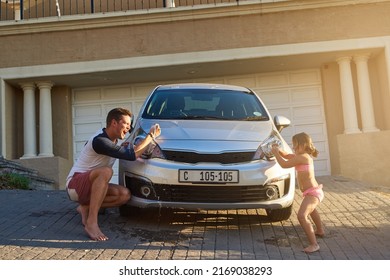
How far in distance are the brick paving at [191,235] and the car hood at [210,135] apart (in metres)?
0.92

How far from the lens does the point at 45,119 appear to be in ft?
38.6

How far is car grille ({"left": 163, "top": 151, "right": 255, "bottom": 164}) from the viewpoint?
448cm

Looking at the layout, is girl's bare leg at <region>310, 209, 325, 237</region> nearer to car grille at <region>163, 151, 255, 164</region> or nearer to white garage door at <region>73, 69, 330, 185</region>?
car grille at <region>163, 151, 255, 164</region>

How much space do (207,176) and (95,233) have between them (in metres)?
1.25

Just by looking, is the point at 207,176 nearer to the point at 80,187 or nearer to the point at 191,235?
the point at 191,235

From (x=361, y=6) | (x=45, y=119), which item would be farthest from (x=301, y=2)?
(x=45, y=119)

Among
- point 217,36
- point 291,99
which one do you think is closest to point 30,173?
point 217,36

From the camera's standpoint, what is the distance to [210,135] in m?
4.73

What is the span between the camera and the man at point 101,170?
434cm

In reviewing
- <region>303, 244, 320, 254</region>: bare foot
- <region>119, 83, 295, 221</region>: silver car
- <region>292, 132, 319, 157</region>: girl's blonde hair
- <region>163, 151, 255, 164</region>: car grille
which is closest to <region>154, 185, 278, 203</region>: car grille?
<region>119, 83, 295, 221</region>: silver car

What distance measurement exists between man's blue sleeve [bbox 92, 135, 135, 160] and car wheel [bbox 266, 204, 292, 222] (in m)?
1.75

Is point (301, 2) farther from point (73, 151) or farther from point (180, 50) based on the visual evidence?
point (73, 151)

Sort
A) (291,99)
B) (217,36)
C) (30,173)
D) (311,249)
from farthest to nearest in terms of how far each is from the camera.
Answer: (291,99) → (217,36) → (30,173) → (311,249)

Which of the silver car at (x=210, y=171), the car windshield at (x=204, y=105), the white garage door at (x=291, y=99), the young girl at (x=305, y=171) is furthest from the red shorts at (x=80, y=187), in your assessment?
the white garage door at (x=291, y=99)
